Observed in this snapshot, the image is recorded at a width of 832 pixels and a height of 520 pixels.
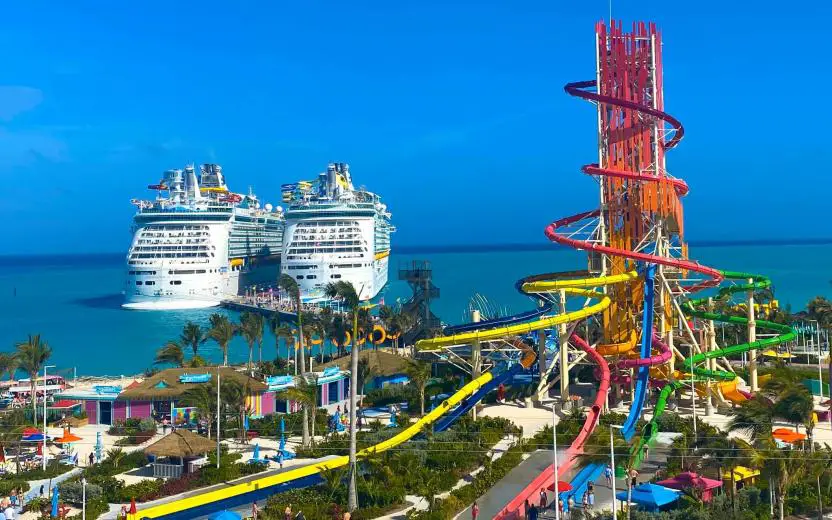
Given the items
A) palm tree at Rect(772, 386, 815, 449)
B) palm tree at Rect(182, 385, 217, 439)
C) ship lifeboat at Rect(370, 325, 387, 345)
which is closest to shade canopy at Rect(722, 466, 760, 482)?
palm tree at Rect(772, 386, 815, 449)

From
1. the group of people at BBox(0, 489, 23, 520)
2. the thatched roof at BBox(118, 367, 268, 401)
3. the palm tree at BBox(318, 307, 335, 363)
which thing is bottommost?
the group of people at BBox(0, 489, 23, 520)

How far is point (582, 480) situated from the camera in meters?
24.6

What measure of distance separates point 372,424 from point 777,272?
15430 cm

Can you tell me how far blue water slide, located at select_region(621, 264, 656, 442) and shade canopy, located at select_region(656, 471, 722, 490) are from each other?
17.6 feet

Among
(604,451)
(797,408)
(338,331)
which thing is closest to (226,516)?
(604,451)

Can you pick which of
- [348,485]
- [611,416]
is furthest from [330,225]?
[348,485]

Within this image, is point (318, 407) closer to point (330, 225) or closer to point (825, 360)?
point (825, 360)

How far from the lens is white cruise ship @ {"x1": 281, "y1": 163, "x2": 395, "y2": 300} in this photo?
95.3m

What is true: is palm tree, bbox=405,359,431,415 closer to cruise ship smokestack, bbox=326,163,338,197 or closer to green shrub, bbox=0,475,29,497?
green shrub, bbox=0,475,29,497

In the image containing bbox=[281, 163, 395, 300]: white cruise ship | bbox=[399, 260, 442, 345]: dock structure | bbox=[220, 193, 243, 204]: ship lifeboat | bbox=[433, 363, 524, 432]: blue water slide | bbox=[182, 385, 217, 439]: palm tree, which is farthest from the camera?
bbox=[220, 193, 243, 204]: ship lifeboat

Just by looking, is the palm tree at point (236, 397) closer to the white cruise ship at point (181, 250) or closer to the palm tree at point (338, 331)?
the palm tree at point (338, 331)

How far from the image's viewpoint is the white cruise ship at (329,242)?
3752 inches

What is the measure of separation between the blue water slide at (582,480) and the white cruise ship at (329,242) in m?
69.3

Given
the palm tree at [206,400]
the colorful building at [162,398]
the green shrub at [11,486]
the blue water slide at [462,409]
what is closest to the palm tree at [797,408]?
the blue water slide at [462,409]
